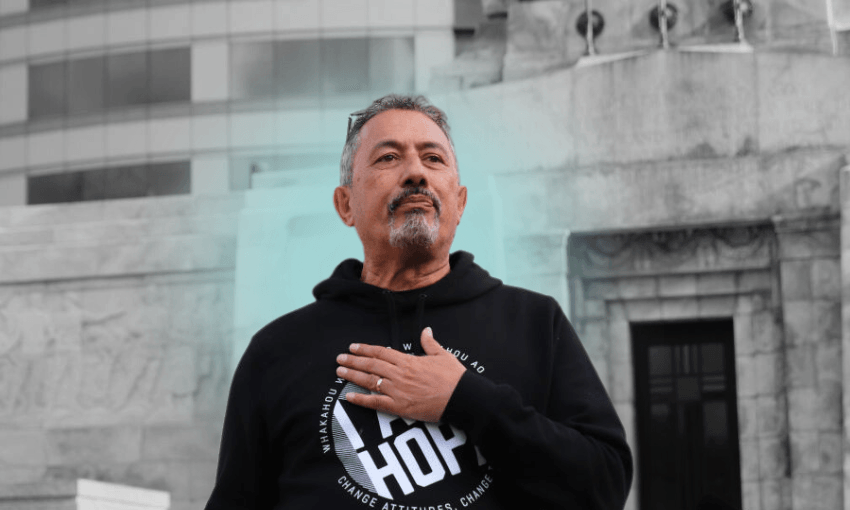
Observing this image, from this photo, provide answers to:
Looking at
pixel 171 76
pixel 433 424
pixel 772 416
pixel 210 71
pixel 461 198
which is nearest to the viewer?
pixel 433 424

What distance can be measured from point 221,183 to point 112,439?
60.6 ft

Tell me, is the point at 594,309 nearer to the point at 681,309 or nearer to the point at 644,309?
the point at 644,309

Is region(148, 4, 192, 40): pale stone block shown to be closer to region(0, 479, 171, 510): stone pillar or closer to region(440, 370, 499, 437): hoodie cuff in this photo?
region(0, 479, 171, 510): stone pillar

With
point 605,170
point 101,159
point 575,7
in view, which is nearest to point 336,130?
point 101,159

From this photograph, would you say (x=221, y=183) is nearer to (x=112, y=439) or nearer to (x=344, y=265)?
(x=112, y=439)

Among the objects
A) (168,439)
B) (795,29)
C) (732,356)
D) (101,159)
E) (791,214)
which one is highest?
(101,159)

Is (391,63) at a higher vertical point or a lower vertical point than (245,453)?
higher

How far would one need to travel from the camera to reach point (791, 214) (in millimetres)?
11500

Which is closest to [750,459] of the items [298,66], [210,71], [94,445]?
[94,445]

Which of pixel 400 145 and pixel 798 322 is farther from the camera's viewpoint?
pixel 798 322

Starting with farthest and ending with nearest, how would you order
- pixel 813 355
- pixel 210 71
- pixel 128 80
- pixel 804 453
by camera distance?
pixel 128 80 → pixel 210 71 → pixel 813 355 → pixel 804 453

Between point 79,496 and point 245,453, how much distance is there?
933cm

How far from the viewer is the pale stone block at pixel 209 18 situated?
30781mm

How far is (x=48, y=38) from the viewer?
107 feet
